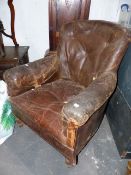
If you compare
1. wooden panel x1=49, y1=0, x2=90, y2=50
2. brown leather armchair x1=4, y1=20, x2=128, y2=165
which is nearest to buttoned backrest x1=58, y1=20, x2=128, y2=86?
brown leather armchair x1=4, y1=20, x2=128, y2=165

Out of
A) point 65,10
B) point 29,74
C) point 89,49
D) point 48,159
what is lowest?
point 48,159

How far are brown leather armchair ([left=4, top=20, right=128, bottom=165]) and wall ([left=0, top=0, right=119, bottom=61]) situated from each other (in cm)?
67

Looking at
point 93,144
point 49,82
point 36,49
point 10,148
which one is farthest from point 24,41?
point 93,144

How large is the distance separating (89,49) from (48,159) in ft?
3.47

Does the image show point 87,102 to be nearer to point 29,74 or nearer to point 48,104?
point 48,104

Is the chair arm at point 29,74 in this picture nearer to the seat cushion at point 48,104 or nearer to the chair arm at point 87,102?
the seat cushion at point 48,104

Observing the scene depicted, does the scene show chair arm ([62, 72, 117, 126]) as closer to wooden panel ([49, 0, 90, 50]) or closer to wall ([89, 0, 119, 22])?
wooden panel ([49, 0, 90, 50])

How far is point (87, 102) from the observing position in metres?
0.97

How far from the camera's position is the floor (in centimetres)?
132

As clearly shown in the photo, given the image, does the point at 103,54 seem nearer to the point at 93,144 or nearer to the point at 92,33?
the point at 92,33

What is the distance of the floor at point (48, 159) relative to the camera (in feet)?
4.33

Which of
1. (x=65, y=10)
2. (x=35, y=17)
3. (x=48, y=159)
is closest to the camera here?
(x=48, y=159)

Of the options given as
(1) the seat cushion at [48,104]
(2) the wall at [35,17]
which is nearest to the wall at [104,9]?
(2) the wall at [35,17]

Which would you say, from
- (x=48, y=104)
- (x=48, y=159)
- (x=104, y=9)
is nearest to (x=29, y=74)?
(x=48, y=104)
